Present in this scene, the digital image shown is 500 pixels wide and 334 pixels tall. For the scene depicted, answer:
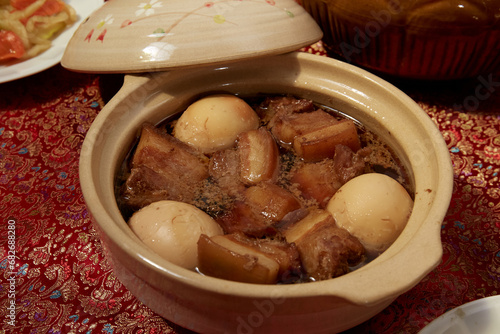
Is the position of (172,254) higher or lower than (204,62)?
lower

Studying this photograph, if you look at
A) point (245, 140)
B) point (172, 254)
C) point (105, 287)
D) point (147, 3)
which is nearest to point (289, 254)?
point (172, 254)

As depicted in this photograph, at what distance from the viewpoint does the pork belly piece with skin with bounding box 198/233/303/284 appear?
3.20 feet

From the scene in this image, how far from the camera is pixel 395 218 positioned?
1124 mm

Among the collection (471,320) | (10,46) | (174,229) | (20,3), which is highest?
(20,3)

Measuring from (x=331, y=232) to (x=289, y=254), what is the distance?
12cm

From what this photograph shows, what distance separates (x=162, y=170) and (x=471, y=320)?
34.8 inches

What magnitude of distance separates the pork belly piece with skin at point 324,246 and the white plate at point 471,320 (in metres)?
0.23

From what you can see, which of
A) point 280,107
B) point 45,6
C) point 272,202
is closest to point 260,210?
point 272,202

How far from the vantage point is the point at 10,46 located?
196 cm

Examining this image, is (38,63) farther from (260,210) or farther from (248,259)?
(248,259)

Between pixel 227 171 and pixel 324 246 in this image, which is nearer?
pixel 324 246

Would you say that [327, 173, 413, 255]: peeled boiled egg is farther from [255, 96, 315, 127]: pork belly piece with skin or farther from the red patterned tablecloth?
[255, 96, 315, 127]: pork belly piece with skin

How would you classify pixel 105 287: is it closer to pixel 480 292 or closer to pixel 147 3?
pixel 147 3

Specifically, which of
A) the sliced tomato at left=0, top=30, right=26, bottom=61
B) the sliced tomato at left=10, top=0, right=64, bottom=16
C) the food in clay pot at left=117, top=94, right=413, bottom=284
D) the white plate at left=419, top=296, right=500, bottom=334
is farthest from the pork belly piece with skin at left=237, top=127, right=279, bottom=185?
the sliced tomato at left=10, top=0, right=64, bottom=16
